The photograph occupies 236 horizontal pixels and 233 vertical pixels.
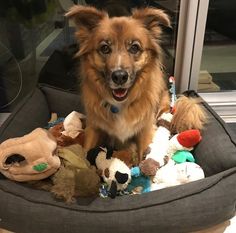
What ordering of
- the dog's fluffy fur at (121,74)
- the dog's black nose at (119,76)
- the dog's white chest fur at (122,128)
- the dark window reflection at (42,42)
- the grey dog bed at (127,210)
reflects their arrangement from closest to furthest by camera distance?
the grey dog bed at (127,210)
the dog's black nose at (119,76)
the dog's fluffy fur at (121,74)
the dog's white chest fur at (122,128)
the dark window reflection at (42,42)

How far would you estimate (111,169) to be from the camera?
1.50 metres

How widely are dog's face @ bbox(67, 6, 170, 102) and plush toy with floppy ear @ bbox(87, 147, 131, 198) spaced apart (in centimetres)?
29

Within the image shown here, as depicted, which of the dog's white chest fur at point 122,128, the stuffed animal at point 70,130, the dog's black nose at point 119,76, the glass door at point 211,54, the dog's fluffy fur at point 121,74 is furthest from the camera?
the glass door at point 211,54

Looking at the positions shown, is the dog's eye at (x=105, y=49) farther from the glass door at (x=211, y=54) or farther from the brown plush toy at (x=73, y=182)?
the glass door at (x=211, y=54)

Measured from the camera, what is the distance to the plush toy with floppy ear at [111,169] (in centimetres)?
146

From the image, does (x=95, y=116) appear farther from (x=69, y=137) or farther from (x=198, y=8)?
(x=198, y=8)

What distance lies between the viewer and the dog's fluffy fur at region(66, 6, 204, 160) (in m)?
1.52

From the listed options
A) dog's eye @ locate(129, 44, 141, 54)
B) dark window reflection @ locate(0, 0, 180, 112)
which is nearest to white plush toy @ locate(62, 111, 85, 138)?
dark window reflection @ locate(0, 0, 180, 112)

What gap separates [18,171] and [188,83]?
1379 mm

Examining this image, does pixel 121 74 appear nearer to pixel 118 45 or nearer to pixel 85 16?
pixel 118 45

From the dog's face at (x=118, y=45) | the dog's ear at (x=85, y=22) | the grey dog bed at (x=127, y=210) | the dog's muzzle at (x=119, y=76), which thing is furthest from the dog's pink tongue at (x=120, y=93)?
the grey dog bed at (x=127, y=210)

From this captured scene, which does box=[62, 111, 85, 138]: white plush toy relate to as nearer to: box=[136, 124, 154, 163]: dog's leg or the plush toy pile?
the plush toy pile

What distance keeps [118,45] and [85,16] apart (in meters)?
0.25

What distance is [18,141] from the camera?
1.45m
